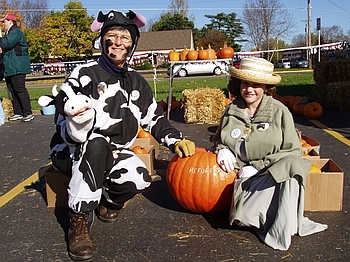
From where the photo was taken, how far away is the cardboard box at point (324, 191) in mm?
3475

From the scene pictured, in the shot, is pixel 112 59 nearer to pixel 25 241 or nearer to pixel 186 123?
pixel 25 241

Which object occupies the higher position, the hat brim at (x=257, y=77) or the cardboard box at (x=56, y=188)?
the hat brim at (x=257, y=77)

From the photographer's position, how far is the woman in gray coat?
2955 millimetres

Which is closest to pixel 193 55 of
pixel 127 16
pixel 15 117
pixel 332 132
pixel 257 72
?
pixel 332 132

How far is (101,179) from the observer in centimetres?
302

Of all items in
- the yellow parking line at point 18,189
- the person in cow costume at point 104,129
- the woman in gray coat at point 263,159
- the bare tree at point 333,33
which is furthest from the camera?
the bare tree at point 333,33

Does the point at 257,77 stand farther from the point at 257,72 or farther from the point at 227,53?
the point at 227,53

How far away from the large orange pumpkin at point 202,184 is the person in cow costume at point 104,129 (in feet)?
0.39

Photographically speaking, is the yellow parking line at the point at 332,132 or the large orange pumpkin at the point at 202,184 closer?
the large orange pumpkin at the point at 202,184

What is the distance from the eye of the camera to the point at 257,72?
130 inches

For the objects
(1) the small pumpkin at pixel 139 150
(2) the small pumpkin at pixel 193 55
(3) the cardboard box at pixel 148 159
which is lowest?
(3) the cardboard box at pixel 148 159

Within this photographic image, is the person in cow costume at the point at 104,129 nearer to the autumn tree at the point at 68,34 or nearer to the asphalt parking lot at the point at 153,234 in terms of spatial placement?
the asphalt parking lot at the point at 153,234

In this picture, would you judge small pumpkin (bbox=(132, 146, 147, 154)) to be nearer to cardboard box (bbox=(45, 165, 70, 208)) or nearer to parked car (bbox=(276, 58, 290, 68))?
cardboard box (bbox=(45, 165, 70, 208))

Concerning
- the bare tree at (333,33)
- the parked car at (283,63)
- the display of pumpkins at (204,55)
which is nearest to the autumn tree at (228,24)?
the bare tree at (333,33)
